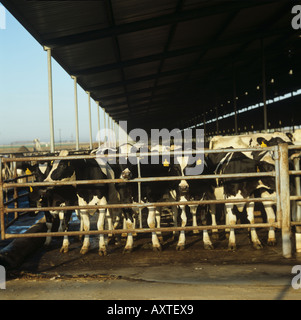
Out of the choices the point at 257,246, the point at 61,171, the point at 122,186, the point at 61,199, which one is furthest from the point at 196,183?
the point at 61,199

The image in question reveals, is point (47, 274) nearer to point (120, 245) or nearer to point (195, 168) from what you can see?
point (120, 245)

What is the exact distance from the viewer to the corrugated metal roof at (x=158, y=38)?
25.9ft

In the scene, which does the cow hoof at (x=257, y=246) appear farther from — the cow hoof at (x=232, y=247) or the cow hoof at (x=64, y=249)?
the cow hoof at (x=64, y=249)

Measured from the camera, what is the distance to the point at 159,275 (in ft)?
15.3

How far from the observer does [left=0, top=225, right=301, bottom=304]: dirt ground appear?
3922 millimetres

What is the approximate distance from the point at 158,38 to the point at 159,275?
7.81m

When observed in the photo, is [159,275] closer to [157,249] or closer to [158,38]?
[157,249]

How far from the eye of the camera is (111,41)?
973 cm

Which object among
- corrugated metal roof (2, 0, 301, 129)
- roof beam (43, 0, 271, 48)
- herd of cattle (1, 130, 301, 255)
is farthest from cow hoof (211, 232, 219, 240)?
roof beam (43, 0, 271, 48)

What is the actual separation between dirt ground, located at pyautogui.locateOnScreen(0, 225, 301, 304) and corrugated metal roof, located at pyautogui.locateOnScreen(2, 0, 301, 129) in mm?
4463

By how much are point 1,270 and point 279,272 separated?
3.40 m

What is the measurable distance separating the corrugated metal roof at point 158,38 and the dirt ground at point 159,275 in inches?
176

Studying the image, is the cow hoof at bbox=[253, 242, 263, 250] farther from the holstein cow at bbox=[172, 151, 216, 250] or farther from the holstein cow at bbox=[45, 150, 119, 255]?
the holstein cow at bbox=[45, 150, 119, 255]
